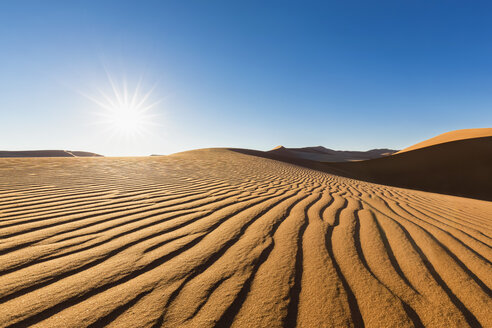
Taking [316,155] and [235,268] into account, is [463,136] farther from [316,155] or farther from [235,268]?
[235,268]

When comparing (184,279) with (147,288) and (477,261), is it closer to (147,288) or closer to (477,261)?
(147,288)

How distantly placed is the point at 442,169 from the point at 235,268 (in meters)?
14.7

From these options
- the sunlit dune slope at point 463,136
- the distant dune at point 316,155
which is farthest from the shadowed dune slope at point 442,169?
the distant dune at point 316,155

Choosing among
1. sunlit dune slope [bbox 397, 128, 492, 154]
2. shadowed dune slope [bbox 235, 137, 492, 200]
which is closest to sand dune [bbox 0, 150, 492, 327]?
shadowed dune slope [bbox 235, 137, 492, 200]

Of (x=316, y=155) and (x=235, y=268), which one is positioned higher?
(x=316, y=155)

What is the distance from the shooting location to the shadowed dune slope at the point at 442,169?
9.84m

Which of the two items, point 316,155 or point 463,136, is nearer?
point 463,136

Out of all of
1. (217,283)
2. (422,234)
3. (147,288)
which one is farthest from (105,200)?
(422,234)

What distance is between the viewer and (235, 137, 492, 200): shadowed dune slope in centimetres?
984

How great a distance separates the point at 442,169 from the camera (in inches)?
448

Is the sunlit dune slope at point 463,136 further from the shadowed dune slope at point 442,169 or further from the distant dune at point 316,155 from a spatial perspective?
the distant dune at point 316,155

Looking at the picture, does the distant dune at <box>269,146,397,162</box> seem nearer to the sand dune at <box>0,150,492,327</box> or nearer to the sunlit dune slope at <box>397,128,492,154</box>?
the sunlit dune slope at <box>397,128,492,154</box>

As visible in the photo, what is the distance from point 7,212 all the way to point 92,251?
5.31 feet

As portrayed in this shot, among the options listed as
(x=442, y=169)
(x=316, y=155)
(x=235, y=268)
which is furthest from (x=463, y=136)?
(x=235, y=268)
